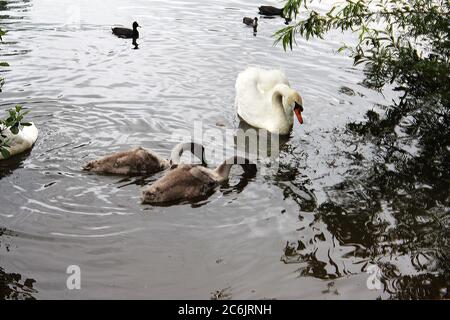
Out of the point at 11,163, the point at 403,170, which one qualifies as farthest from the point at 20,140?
the point at 403,170

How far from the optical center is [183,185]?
733 centimetres

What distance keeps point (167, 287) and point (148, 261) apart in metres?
0.56

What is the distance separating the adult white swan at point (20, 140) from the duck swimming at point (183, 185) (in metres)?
2.50

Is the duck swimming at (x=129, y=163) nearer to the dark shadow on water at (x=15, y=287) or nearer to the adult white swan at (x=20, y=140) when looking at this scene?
the adult white swan at (x=20, y=140)

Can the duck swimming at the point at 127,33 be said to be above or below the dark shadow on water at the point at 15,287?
above

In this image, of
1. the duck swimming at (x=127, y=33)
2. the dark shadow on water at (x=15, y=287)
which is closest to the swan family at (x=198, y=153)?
the dark shadow on water at (x=15, y=287)

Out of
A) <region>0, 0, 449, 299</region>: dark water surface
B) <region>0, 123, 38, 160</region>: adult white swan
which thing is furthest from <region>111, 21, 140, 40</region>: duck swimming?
<region>0, 123, 38, 160</region>: adult white swan

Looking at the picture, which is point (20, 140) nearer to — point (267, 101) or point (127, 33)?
point (267, 101)

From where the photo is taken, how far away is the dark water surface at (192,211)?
563 centimetres

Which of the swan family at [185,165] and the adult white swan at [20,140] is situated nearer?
the swan family at [185,165]

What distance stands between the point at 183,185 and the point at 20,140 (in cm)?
293

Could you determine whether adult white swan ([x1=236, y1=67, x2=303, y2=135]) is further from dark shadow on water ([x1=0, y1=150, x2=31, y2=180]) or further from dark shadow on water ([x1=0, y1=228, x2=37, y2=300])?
dark shadow on water ([x1=0, y1=228, x2=37, y2=300])

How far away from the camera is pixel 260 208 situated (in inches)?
284

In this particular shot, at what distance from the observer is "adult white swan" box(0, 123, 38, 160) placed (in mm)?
8281
